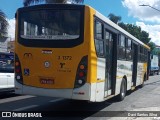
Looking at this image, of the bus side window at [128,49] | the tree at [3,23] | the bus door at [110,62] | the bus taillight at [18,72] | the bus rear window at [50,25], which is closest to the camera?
the bus rear window at [50,25]

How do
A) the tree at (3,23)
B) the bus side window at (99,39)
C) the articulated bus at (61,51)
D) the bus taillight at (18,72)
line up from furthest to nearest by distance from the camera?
the tree at (3,23) < the bus taillight at (18,72) < the bus side window at (99,39) < the articulated bus at (61,51)

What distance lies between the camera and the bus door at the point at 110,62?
11.9 meters

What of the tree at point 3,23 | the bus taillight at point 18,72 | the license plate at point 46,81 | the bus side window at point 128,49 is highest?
the tree at point 3,23

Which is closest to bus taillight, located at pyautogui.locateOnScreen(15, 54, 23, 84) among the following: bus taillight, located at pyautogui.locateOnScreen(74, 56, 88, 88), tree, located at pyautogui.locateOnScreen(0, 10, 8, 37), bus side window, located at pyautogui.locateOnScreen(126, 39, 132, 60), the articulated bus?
the articulated bus

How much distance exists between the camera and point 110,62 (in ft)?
41.3

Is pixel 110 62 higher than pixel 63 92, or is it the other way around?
pixel 110 62

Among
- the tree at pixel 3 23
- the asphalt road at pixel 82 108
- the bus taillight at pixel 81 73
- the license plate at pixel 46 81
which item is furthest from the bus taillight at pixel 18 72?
the tree at pixel 3 23

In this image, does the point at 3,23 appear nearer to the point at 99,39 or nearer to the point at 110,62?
the point at 110,62

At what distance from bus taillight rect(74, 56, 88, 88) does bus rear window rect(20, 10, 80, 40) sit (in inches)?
29.3

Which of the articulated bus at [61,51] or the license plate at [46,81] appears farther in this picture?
the license plate at [46,81]

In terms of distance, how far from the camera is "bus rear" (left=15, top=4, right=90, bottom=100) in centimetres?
Result: 984

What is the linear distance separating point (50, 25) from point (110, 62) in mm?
3228

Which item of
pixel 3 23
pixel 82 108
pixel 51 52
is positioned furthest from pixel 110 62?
pixel 3 23

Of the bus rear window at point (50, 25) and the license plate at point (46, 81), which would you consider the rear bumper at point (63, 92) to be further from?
the bus rear window at point (50, 25)
